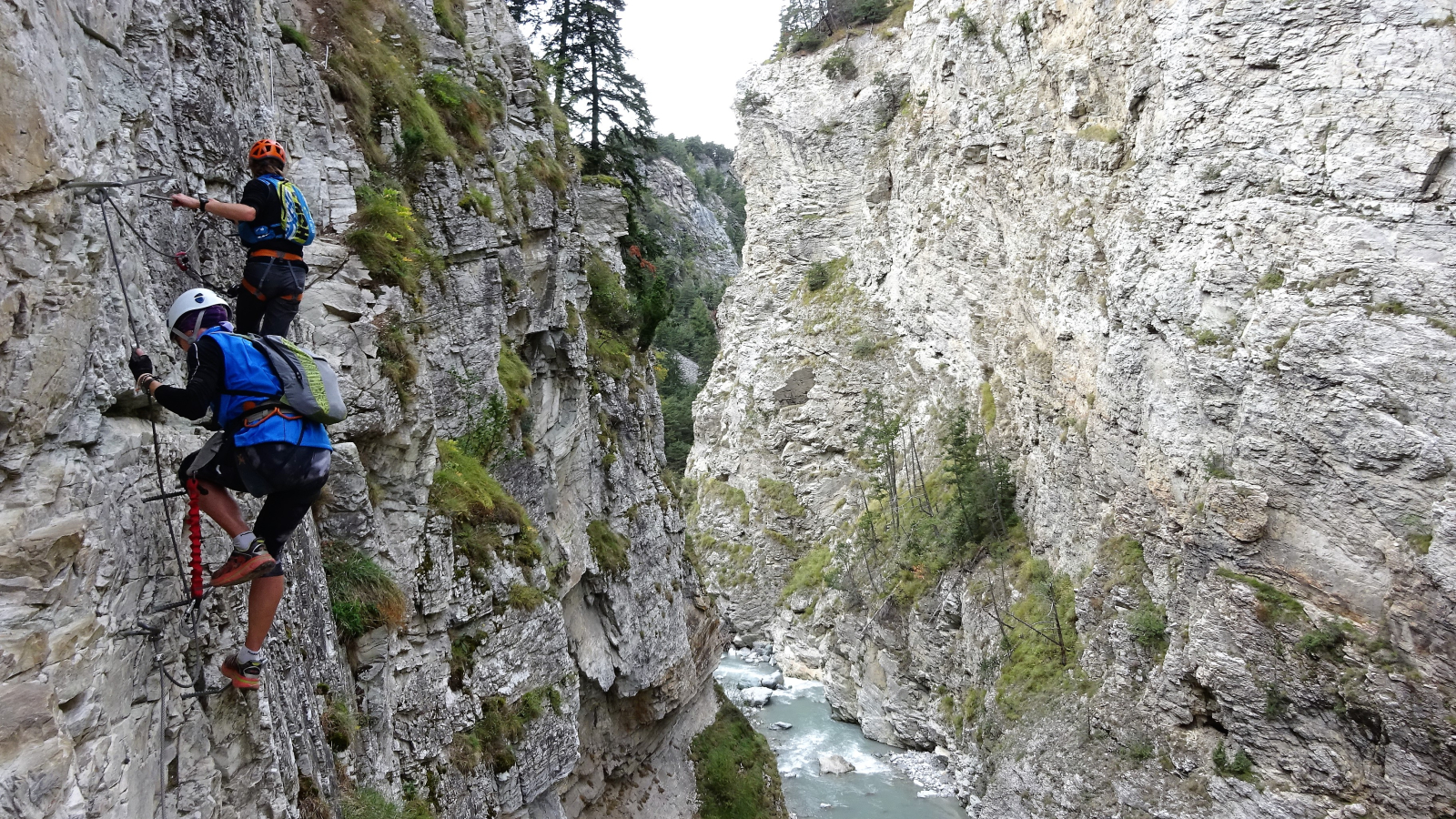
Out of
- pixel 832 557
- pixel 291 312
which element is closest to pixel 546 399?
pixel 291 312

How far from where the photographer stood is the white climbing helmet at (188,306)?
465 cm

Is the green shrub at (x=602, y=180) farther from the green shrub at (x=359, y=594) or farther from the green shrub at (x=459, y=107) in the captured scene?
the green shrub at (x=359, y=594)

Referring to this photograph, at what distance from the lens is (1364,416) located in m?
17.1

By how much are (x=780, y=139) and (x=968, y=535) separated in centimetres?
3134

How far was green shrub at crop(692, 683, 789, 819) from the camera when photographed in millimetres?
17641

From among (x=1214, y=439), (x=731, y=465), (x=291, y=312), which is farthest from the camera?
(x=731, y=465)

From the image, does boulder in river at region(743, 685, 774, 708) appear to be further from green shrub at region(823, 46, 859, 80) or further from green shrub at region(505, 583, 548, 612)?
green shrub at region(823, 46, 859, 80)

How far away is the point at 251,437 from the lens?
4.41m

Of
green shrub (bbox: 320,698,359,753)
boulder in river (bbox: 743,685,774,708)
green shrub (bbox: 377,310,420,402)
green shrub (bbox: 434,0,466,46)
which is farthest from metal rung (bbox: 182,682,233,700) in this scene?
boulder in river (bbox: 743,685,774,708)

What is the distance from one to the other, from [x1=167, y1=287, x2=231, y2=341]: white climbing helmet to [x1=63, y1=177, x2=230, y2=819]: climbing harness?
0.29 m

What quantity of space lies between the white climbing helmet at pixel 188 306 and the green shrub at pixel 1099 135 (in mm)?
26282

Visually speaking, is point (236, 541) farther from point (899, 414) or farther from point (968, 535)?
point (899, 414)

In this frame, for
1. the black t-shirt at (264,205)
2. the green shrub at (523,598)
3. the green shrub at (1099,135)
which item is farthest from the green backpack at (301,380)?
the green shrub at (1099,135)

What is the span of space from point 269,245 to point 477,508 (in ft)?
17.5
